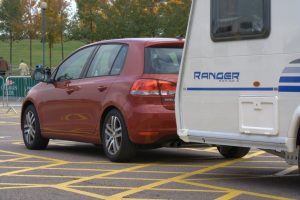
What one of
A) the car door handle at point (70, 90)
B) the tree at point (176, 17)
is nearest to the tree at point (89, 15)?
the tree at point (176, 17)

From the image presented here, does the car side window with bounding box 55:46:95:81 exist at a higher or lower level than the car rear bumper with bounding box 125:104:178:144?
higher

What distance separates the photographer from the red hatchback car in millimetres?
8633

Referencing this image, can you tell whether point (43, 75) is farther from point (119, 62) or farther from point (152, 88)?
point (152, 88)

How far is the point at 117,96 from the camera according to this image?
8.88 meters

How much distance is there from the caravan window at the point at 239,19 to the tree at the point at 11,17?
37371 mm

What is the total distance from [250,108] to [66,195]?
6.80 ft

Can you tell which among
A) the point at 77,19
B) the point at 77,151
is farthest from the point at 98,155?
the point at 77,19

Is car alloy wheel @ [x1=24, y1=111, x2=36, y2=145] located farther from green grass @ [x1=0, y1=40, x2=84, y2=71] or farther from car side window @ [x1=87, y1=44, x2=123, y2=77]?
green grass @ [x1=0, y1=40, x2=84, y2=71]

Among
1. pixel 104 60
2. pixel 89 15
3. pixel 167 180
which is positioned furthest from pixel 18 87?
pixel 167 180

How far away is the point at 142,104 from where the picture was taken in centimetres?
865

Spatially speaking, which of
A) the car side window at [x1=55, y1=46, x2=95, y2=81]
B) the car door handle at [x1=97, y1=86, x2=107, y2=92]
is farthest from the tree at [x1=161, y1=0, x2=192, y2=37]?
the car door handle at [x1=97, y1=86, x2=107, y2=92]

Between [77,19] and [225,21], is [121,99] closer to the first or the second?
[225,21]

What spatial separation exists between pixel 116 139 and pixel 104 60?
1.29 meters

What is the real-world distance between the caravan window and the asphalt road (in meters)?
1.62
